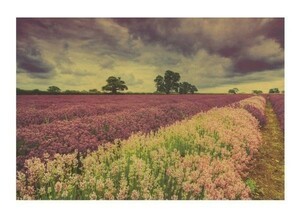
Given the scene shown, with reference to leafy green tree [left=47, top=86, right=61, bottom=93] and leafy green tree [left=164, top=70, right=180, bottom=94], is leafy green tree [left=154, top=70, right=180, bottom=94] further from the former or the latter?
leafy green tree [left=47, top=86, right=61, bottom=93]

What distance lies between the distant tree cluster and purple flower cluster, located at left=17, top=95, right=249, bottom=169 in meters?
0.21

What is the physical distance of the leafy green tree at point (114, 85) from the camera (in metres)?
6.09

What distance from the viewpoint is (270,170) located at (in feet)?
19.3

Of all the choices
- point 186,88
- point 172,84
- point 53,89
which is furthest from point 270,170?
point 53,89

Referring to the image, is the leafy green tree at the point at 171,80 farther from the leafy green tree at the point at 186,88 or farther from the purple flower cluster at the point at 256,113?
the purple flower cluster at the point at 256,113

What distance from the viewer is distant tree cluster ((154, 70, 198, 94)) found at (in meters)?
6.16

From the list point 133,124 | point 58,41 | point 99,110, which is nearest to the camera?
point 58,41
